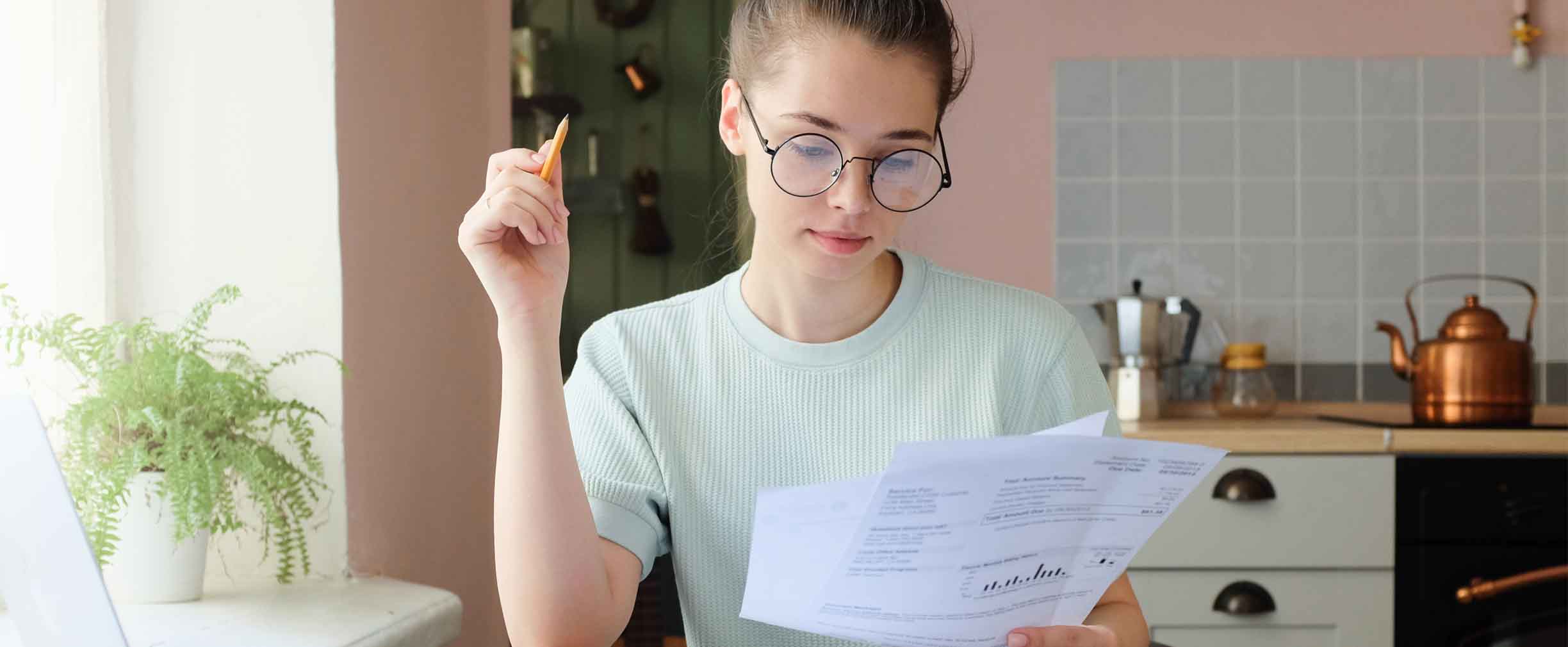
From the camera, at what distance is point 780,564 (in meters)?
0.88

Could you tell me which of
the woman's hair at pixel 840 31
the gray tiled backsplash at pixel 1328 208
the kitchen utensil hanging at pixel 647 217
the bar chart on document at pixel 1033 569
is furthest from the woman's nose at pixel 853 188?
the kitchen utensil hanging at pixel 647 217

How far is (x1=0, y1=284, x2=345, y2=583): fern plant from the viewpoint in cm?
137

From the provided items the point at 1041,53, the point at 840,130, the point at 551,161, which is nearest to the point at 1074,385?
the point at 840,130

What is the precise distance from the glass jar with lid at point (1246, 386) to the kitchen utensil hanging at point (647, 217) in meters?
1.49

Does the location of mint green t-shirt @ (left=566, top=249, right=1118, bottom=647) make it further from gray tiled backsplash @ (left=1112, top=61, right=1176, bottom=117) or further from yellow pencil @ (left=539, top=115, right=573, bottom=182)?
gray tiled backsplash @ (left=1112, top=61, right=1176, bottom=117)

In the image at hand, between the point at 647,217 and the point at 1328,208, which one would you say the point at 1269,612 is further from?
the point at 647,217

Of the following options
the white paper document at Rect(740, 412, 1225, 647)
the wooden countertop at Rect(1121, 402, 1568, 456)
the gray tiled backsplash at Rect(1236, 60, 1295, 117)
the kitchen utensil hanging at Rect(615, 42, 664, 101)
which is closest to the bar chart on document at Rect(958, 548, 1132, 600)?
the white paper document at Rect(740, 412, 1225, 647)

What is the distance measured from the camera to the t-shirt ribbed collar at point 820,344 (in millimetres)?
1297

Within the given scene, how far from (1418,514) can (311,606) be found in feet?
6.56

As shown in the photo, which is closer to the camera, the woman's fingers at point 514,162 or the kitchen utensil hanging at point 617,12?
the woman's fingers at point 514,162

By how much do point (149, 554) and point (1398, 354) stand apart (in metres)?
2.42

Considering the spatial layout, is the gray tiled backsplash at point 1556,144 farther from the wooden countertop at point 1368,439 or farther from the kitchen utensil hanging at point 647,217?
the kitchen utensil hanging at point 647,217

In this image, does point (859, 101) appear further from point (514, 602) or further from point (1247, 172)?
point (1247, 172)

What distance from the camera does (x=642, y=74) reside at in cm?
348
